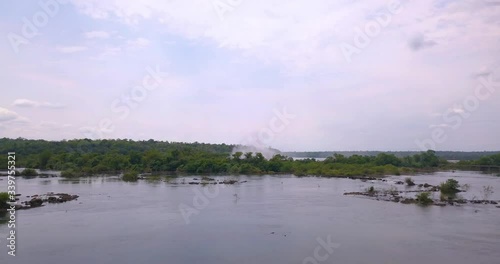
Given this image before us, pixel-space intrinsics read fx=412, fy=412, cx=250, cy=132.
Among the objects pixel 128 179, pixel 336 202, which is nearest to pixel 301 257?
pixel 336 202

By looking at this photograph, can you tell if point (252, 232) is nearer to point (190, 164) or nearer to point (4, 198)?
point (4, 198)

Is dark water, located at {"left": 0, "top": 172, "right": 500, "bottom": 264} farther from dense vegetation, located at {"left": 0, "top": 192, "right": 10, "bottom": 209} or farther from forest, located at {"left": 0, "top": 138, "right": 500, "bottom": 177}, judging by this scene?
forest, located at {"left": 0, "top": 138, "right": 500, "bottom": 177}

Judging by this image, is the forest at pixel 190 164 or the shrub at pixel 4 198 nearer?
the shrub at pixel 4 198

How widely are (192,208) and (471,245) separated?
→ 1430 cm

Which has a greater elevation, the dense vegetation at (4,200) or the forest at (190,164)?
the forest at (190,164)

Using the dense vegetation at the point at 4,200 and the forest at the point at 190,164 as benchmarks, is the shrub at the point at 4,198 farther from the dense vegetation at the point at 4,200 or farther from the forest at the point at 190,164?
the forest at the point at 190,164

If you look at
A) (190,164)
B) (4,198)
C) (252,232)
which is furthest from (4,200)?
(190,164)

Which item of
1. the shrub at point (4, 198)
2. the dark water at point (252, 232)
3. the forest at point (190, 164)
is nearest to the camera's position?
the dark water at point (252, 232)

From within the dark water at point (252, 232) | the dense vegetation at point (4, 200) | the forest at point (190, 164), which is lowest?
the dark water at point (252, 232)

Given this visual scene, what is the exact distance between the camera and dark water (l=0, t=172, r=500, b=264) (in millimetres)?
14250

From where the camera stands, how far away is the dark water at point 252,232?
14250mm

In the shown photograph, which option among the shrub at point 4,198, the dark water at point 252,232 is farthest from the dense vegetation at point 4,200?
the dark water at point 252,232

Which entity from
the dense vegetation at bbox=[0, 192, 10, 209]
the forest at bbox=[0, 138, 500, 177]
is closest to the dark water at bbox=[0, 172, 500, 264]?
the dense vegetation at bbox=[0, 192, 10, 209]

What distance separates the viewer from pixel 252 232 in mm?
17688
